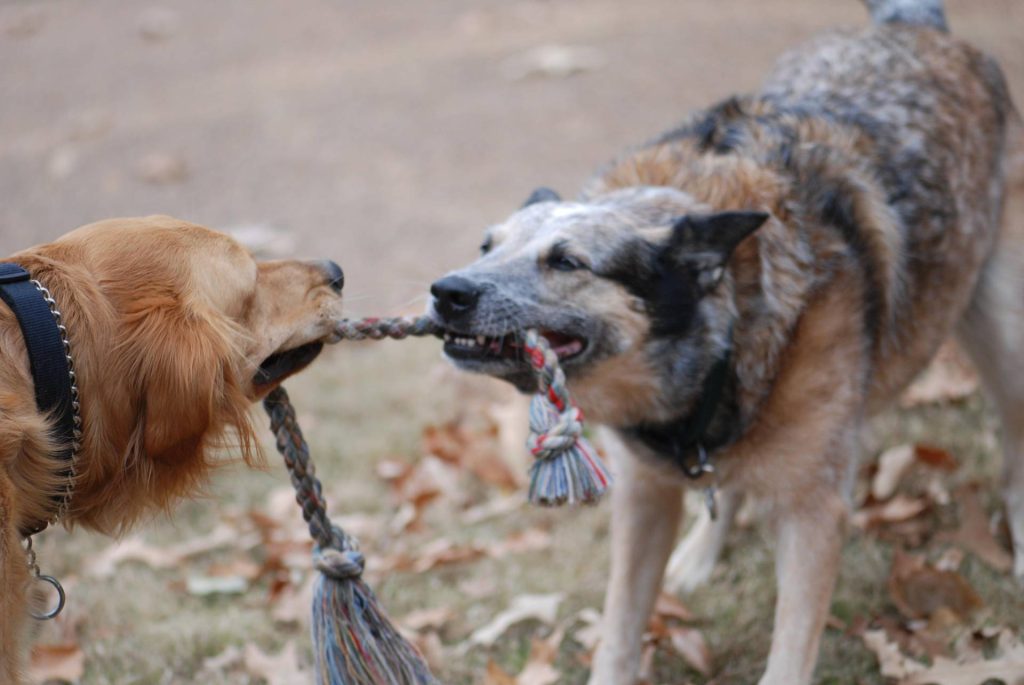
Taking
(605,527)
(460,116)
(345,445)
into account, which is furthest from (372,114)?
(605,527)

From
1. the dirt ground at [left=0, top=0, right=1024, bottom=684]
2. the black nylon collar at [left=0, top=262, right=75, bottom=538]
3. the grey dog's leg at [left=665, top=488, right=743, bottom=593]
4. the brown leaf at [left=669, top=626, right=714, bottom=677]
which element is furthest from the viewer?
the grey dog's leg at [left=665, top=488, right=743, bottom=593]

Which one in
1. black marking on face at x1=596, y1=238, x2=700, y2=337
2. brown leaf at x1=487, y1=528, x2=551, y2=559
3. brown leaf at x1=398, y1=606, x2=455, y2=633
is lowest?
brown leaf at x1=487, y1=528, x2=551, y2=559

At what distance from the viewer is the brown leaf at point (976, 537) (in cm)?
426

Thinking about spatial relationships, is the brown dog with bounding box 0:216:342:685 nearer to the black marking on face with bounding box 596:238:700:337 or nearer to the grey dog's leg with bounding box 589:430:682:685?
the black marking on face with bounding box 596:238:700:337

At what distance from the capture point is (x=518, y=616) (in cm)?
411

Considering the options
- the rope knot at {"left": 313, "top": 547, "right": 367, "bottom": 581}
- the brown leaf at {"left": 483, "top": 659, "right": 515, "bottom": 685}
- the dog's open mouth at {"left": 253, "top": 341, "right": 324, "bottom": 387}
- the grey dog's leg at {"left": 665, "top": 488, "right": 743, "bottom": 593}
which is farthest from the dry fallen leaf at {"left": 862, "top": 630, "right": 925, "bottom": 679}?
the dog's open mouth at {"left": 253, "top": 341, "right": 324, "bottom": 387}

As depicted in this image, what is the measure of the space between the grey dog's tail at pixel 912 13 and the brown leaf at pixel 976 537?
2.20 meters

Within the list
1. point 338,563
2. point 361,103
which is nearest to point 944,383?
point 338,563

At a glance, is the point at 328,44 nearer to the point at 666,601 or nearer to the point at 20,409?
the point at 666,601

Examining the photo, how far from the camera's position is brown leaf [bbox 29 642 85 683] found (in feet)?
12.8

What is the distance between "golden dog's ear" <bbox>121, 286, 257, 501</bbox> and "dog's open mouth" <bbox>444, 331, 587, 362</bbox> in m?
0.74

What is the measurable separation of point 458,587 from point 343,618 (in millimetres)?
1501

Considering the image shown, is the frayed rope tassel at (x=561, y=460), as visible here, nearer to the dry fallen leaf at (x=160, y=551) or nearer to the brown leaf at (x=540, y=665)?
the brown leaf at (x=540, y=665)

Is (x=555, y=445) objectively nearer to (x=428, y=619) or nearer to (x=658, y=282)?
(x=658, y=282)
